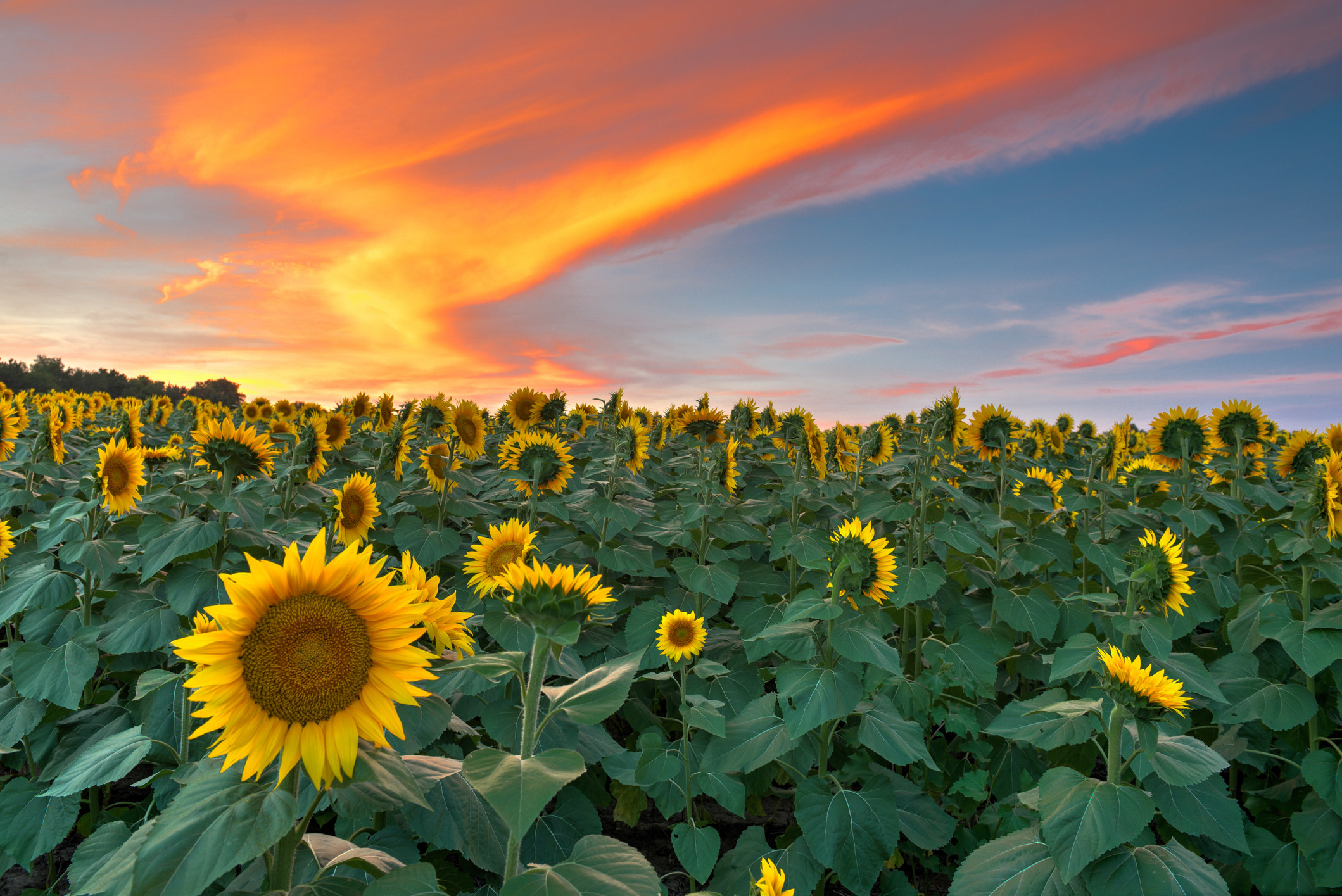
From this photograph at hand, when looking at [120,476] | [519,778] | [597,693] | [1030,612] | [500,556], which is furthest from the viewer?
[1030,612]

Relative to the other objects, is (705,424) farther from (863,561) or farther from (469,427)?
(863,561)

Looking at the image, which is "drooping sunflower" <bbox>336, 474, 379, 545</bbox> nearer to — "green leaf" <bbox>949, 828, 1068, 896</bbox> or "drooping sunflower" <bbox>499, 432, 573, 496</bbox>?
"drooping sunflower" <bbox>499, 432, 573, 496</bbox>

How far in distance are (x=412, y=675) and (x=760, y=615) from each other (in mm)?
3629

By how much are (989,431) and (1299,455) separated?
2590 millimetres

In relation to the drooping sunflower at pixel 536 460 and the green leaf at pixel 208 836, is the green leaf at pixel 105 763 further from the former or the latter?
the drooping sunflower at pixel 536 460

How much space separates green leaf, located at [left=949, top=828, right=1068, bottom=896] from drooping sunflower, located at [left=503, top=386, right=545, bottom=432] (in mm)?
5238

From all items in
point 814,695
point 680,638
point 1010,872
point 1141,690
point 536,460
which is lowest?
point 1010,872

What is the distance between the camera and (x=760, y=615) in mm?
4926

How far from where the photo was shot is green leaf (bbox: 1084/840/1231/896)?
2486 mm

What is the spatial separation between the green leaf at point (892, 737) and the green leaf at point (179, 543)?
130 inches

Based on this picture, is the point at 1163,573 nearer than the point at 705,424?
Yes

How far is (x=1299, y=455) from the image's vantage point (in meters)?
5.95

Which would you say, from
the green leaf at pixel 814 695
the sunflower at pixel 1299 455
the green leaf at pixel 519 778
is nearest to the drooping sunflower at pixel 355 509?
the green leaf at pixel 814 695

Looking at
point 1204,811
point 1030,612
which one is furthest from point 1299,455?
point 1204,811
